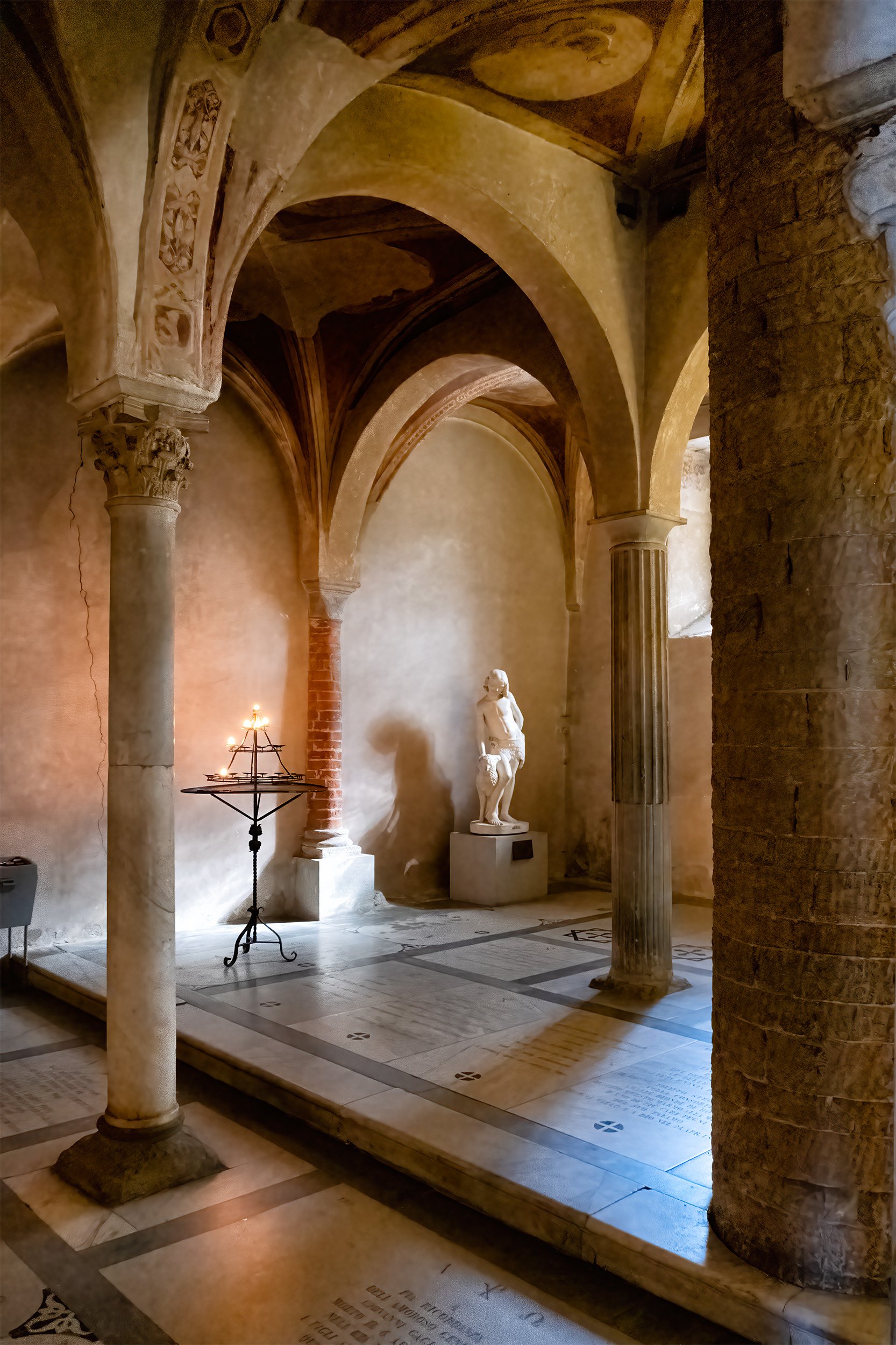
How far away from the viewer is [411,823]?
10.2 metres

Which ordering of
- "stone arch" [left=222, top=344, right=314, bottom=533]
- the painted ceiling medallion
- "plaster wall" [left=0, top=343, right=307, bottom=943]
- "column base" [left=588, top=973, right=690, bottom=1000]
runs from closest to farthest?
the painted ceiling medallion < "column base" [left=588, top=973, right=690, bottom=1000] < "plaster wall" [left=0, top=343, right=307, bottom=943] < "stone arch" [left=222, top=344, right=314, bottom=533]

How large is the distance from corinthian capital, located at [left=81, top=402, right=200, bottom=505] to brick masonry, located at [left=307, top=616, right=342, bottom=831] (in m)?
5.14

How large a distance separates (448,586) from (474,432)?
1.78m

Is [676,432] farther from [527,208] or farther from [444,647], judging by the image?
[444,647]

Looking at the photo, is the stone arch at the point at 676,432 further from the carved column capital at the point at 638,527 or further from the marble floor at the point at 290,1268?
the marble floor at the point at 290,1268

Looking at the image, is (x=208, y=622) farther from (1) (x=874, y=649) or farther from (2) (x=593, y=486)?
(1) (x=874, y=649)

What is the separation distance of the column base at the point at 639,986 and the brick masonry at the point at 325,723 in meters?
3.43

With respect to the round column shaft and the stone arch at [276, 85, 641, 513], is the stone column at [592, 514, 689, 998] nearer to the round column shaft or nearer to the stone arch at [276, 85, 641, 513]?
the stone arch at [276, 85, 641, 513]

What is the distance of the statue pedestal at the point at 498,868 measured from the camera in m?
9.76

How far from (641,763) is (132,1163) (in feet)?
12.5

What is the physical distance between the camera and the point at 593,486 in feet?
22.0

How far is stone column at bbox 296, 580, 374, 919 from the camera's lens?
8922 mm

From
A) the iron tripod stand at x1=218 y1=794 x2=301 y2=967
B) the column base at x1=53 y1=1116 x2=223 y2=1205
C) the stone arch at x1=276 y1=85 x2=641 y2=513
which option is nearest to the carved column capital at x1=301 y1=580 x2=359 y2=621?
the iron tripod stand at x1=218 y1=794 x2=301 y2=967

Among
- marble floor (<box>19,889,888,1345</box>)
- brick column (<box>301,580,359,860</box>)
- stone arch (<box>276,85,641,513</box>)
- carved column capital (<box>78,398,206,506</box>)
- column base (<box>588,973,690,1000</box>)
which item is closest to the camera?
marble floor (<box>19,889,888,1345</box>)
